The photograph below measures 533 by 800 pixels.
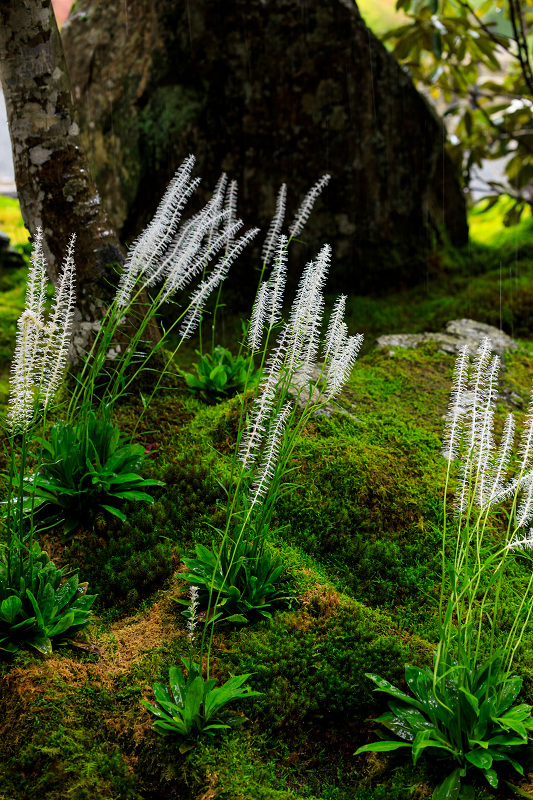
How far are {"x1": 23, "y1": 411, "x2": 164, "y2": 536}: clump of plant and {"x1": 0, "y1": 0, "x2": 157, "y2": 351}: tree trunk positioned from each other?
36.7 inches

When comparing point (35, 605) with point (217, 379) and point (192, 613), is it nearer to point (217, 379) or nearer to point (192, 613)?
point (192, 613)

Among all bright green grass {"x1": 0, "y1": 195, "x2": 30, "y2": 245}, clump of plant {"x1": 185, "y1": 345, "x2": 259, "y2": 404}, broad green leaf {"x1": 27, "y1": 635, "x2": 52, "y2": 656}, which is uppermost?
bright green grass {"x1": 0, "y1": 195, "x2": 30, "y2": 245}

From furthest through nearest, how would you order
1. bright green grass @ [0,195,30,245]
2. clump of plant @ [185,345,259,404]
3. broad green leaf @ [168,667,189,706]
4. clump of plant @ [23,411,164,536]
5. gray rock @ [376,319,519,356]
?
bright green grass @ [0,195,30,245] < gray rock @ [376,319,519,356] < clump of plant @ [185,345,259,404] < clump of plant @ [23,411,164,536] < broad green leaf @ [168,667,189,706]

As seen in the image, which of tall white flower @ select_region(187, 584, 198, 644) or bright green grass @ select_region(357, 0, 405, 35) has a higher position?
bright green grass @ select_region(357, 0, 405, 35)

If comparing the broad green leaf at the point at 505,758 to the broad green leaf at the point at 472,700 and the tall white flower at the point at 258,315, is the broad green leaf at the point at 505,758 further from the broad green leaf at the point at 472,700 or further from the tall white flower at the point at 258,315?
the tall white flower at the point at 258,315

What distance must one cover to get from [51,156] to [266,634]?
123 inches

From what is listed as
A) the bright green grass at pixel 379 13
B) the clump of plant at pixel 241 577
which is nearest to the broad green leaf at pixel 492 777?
the clump of plant at pixel 241 577

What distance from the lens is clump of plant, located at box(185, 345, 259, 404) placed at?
14.2 ft

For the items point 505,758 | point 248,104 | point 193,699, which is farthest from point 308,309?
point 248,104

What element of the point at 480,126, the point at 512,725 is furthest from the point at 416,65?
the point at 512,725

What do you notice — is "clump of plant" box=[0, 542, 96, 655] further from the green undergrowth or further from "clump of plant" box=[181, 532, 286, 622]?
Result: "clump of plant" box=[181, 532, 286, 622]

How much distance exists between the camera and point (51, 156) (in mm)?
3957

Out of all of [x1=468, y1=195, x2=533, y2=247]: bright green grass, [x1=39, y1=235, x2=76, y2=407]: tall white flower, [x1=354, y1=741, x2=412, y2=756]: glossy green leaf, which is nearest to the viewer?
[x1=354, y1=741, x2=412, y2=756]: glossy green leaf

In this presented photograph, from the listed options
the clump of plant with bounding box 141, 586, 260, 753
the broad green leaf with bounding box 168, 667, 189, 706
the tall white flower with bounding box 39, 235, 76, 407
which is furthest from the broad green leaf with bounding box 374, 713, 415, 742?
the tall white flower with bounding box 39, 235, 76, 407
